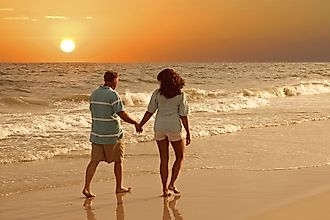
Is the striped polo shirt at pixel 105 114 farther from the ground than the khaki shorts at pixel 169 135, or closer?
farther from the ground

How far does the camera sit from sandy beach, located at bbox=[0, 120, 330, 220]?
6.95 m

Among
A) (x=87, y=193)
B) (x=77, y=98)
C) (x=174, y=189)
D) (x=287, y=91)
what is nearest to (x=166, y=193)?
(x=174, y=189)

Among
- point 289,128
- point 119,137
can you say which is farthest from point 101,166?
point 289,128

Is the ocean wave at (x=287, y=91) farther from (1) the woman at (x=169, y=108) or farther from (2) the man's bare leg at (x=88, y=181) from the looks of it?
(2) the man's bare leg at (x=88, y=181)

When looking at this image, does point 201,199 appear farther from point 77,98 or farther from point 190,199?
point 77,98

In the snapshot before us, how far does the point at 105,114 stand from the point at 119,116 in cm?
20

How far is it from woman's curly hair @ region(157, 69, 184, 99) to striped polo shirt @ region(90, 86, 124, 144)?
592mm

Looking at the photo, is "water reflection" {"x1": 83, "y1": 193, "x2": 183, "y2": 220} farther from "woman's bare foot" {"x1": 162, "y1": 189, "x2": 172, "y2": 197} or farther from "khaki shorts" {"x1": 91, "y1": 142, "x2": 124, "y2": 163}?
"khaki shorts" {"x1": 91, "y1": 142, "x2": 124, "y2": 163}

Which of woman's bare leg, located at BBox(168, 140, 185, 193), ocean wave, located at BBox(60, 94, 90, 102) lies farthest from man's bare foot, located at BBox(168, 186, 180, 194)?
ocean wave, located at BBox(60, 94, 90, 102)

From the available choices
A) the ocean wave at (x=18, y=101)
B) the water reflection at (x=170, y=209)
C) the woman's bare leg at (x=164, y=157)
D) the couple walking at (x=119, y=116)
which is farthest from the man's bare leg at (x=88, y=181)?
the ocean wave at (x=18, y=101)

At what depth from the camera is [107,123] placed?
776cm

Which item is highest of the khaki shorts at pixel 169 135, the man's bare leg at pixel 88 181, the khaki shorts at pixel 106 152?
the khaki shorts at pixel 169 135

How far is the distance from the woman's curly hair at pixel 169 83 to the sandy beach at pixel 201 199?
1.38m

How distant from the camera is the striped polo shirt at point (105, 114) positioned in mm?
7684
